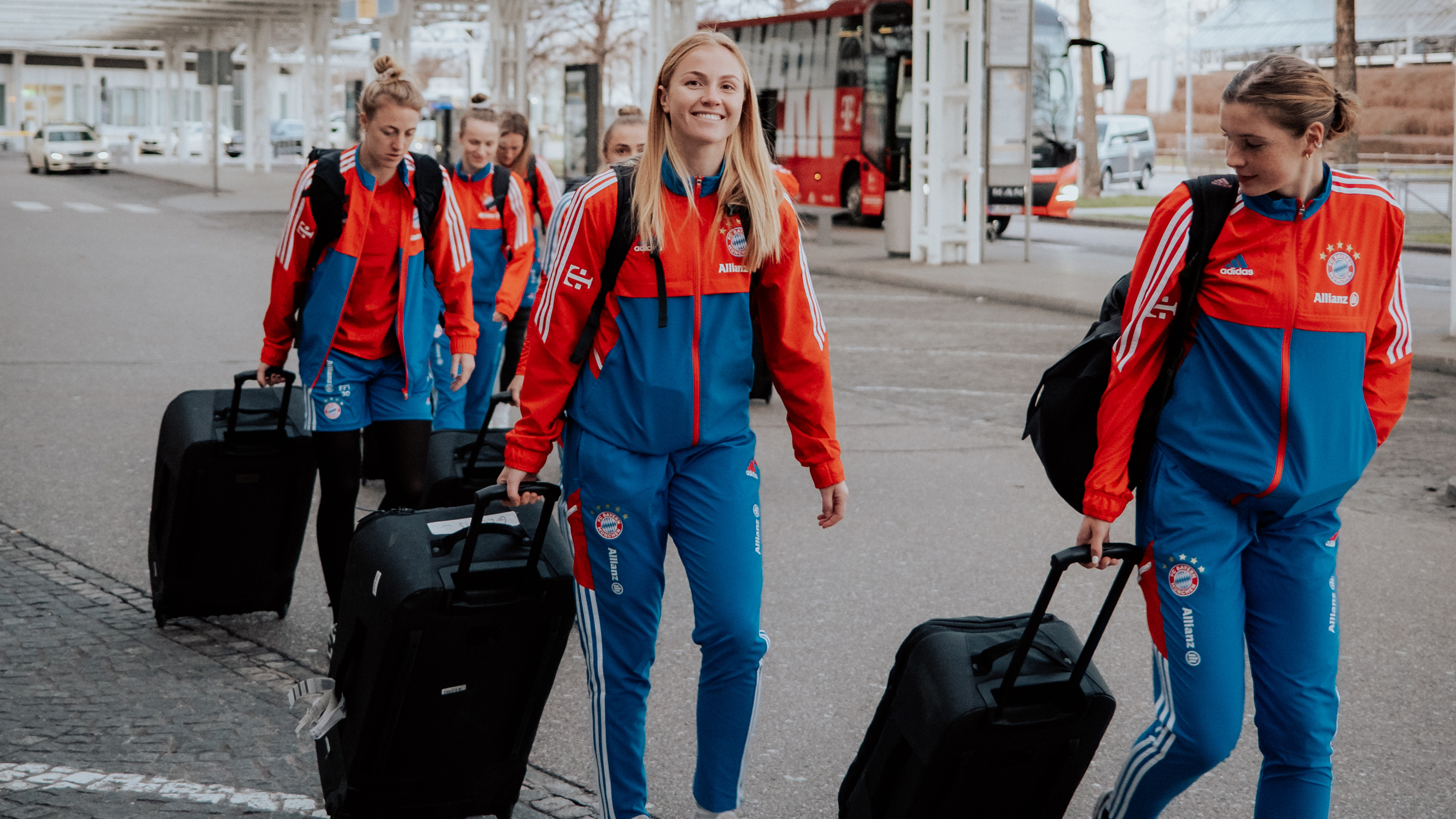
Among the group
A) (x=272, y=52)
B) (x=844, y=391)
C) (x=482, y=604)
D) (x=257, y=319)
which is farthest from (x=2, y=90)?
(x=482, y=604)

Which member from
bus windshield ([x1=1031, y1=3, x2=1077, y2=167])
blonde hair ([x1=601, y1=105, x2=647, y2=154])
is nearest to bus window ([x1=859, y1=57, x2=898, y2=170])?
bus windshield ([x1=1031, y1=3, x2=1077, y2=167])

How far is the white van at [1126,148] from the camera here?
133 ft

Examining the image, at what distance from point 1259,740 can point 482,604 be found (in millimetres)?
1637

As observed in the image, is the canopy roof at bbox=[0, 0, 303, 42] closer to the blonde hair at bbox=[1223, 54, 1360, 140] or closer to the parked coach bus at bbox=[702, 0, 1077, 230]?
the parked coach bus at bbox=[702, 0, 1077, 230]

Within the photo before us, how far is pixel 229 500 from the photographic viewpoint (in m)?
4.70

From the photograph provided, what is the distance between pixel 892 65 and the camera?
78.6 feet

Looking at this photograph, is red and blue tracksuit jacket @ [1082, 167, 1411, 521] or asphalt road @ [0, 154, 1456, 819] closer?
red and blue tracksuit jacket @ [1082, 167, 1411, 521]

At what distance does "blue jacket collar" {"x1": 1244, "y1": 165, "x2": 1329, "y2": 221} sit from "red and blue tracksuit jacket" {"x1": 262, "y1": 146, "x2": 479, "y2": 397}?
108 inches

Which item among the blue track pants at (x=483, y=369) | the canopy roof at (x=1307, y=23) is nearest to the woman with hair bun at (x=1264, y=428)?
the blue track pants at (x=483, y=369)

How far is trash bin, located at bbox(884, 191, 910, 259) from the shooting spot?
1956 centimetres

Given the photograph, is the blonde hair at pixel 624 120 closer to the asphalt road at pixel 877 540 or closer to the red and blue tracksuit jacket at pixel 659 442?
the asphalt road at pixel 877 540

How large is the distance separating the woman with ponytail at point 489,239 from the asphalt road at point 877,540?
2.88ft

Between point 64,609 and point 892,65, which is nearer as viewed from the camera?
point 64,609

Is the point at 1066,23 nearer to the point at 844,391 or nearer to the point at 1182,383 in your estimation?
the point at 844,391
